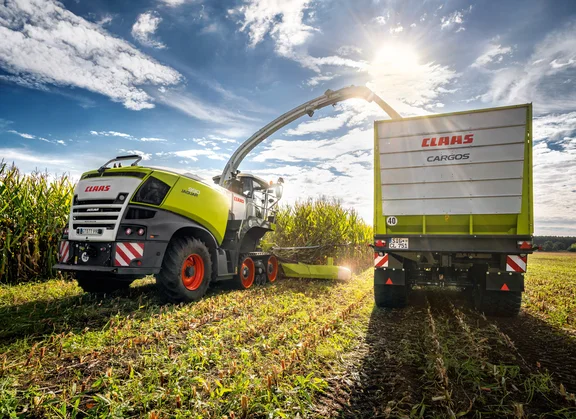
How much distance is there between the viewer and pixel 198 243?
6.18 m

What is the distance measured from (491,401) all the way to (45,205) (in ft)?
28.1

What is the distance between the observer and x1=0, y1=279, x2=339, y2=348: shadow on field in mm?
3959

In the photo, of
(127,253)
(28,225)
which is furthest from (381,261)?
(28,225)

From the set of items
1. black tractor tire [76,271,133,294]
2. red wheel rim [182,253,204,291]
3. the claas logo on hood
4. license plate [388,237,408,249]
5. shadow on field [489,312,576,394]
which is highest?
the claas logo on hood


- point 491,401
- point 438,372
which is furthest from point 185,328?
point 491,401

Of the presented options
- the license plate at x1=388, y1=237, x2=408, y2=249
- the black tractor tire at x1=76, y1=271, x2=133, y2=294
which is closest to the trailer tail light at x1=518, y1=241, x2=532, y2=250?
the license plate at x1=388, y1=237, x2=408, y2=249

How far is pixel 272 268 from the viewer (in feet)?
30.5

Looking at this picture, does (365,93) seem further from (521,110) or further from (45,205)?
(45,205)

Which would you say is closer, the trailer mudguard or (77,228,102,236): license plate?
(77,228,102,236): license plate

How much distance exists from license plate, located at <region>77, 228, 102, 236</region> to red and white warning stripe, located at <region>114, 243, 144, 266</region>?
1.51ft

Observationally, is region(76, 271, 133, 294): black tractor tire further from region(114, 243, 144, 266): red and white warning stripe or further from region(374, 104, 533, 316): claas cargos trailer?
region(374, 104, 533, 316): claas cargos trailer

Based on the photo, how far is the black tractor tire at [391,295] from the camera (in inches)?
241

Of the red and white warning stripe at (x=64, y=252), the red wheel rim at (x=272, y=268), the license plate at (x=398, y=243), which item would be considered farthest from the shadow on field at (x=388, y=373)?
the red and white warning stripe at (x=64, y=252)

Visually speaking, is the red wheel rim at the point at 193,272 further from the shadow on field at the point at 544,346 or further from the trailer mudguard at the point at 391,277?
the shadow on field at the point at 544,346
